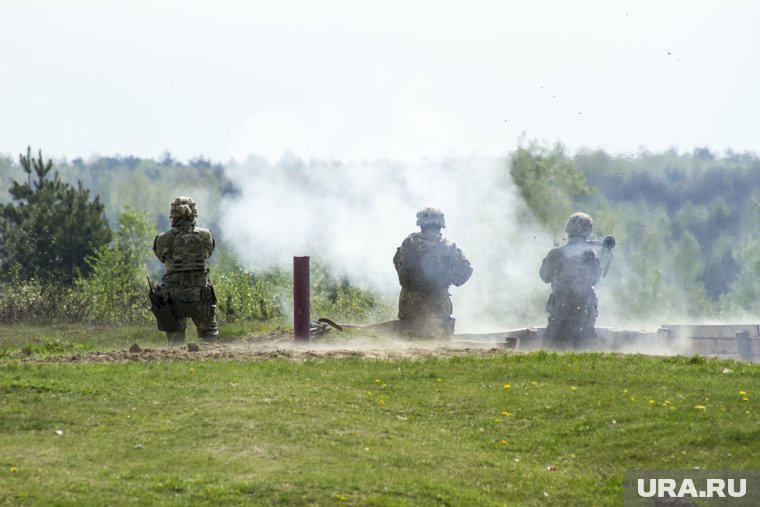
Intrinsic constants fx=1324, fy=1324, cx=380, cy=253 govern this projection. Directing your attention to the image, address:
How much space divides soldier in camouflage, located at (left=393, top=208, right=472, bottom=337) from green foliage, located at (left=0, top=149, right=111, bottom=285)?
625 inches

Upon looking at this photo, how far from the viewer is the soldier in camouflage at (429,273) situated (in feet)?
77.0

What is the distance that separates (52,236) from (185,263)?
1737 cm

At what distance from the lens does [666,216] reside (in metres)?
62.6

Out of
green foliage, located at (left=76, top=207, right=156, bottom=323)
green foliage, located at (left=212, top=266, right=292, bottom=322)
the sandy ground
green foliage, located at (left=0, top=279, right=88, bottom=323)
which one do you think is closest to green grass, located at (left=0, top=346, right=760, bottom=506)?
the sandy ground

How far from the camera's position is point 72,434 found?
13.8m

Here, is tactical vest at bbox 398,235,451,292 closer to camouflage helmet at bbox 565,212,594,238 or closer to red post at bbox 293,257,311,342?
camouflage helmet at bbox 565,212,594,238

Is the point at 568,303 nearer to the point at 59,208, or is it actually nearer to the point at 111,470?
the point at 111,470

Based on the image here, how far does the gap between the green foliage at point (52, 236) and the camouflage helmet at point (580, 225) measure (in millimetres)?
18572

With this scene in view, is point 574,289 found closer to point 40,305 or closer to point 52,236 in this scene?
point 40,305

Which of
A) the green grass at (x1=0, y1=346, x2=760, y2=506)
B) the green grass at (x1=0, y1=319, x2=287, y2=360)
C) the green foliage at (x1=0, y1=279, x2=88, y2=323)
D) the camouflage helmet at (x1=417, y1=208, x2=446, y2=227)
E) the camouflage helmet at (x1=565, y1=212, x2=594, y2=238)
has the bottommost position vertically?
the green grass at (x1=0, y1=346, x2=760, y2=506)

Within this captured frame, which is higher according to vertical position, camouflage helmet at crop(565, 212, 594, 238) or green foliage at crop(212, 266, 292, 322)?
camouflage helmet at crop(565, 212, 594, 238)

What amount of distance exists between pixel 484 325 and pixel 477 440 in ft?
58.7

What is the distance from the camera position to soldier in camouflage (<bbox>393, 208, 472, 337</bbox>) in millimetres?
23484

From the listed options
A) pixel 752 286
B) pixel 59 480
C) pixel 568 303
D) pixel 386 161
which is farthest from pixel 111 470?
pixel 752 286
